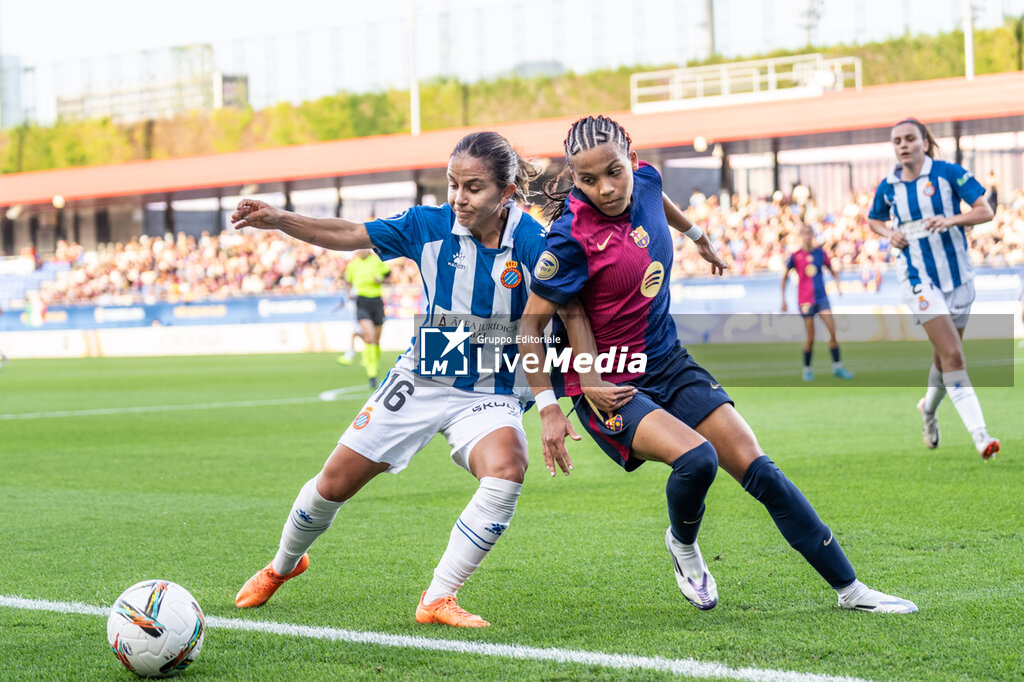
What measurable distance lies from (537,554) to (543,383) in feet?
4.84

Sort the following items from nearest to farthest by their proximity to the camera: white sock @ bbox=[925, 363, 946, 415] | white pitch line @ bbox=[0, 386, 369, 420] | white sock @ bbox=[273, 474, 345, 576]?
white sock @ bbox=[273, 474, 345, 576] < white sock @ bbox=[925, 363, 946, 415] < white pitch line @ bbox=[0, 386, 369, 420]

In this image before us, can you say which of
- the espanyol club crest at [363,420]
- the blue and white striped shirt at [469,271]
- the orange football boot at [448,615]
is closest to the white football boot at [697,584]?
the orange football boot at [448,615]

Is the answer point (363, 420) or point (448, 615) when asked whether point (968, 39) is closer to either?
point (363, 420)

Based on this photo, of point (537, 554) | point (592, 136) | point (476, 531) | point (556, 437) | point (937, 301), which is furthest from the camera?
point (937, 301)

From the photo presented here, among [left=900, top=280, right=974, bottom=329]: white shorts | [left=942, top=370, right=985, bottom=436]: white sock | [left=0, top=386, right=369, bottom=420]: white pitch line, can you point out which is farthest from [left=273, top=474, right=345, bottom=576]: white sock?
[left=0, top=386, right=369, bottom=420]: white pitch line

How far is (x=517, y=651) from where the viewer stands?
12.1 feet

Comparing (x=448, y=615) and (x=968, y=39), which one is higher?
(x=968, y=39)

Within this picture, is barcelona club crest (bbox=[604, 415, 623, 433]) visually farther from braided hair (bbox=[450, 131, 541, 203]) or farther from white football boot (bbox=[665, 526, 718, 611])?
braided hair (bbox=[450, 131, 541, 203])

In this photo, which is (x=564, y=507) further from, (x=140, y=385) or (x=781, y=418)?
(x=140, y=385)

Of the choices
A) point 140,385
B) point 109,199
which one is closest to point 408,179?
point 109,199

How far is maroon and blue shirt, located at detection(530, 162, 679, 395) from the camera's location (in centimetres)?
405

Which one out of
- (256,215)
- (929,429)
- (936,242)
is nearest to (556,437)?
(256,215)

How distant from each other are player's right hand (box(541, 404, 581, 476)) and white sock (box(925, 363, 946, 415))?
4.84 meters

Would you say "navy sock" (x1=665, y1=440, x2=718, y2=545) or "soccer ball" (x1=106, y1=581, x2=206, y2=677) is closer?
"soccer ball" (x1=106, y1=581, x2=206, y2=677)
